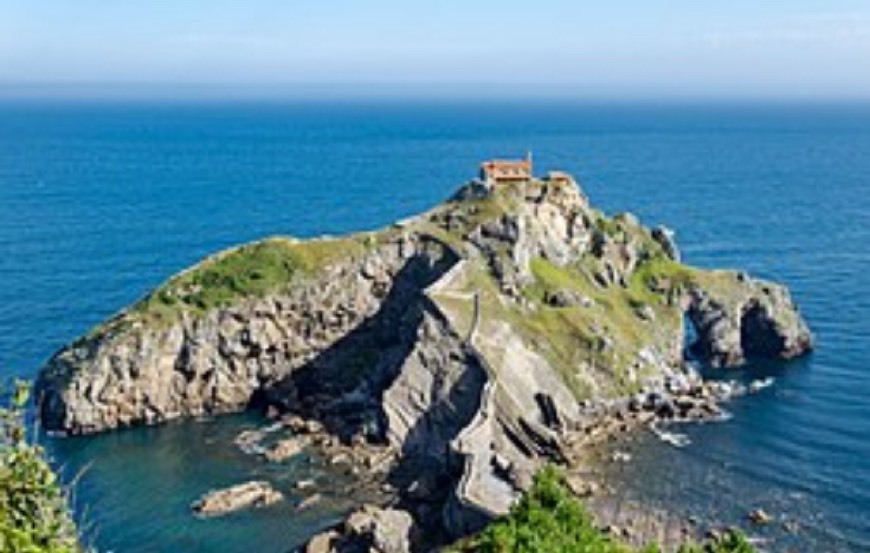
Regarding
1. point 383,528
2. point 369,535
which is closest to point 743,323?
point 383,528

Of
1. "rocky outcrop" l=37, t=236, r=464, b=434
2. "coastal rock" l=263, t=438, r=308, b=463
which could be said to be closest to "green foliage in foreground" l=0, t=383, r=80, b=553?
"coastal rock" l=263, t=438, r=308, b=463

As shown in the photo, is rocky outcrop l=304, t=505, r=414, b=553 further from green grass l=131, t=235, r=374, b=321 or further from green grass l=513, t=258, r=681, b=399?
green grass l=131, t=235, r=374, b=321

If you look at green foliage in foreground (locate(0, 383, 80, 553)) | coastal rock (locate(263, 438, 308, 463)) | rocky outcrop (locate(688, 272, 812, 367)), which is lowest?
coastal rock (locate(263, 438, 308, 463))

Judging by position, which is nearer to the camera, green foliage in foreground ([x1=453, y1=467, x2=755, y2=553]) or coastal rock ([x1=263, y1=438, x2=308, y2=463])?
green foliage in foreground ([x1=453, y1=467, x2=755, y2=553])

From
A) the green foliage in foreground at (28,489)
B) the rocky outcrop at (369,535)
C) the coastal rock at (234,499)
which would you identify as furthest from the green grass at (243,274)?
the green foliage in foreground at (28,489)

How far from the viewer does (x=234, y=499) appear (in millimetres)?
75125

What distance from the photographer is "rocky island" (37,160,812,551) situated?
276 feet

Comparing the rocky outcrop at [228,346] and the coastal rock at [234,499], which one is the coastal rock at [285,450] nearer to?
the coastal rock at [234,499]

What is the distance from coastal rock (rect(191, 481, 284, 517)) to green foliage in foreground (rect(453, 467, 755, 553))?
22690 mm

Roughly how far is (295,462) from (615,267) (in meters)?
40.7

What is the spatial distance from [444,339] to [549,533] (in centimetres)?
3826

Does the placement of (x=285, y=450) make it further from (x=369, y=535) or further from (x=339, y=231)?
(x=339, y=231)

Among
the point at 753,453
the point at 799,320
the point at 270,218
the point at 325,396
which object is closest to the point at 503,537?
the point at 753,453

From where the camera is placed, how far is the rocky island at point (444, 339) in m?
84.2
